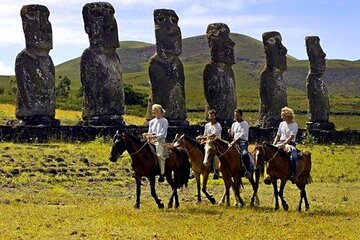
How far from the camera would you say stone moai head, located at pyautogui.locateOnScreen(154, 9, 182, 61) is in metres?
33.2

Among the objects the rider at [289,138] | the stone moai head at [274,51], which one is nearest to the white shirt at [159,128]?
the rider at [289,138]

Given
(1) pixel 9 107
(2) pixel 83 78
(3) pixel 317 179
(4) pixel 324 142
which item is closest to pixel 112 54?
(2) pixel 83 78

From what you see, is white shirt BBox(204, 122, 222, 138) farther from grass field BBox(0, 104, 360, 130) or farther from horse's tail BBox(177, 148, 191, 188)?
grass field BBox(0, 104, 360, 130)

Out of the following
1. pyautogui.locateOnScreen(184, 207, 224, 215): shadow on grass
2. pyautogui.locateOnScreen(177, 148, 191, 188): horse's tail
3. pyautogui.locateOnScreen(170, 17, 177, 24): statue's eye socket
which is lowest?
pyautogui.locateOnScreen(184, 207, 224, 215): shadow on grass

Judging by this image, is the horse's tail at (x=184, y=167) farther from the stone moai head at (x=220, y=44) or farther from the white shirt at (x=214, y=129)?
the stone moai head at (x=220, y=44)

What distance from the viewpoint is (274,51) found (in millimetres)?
38656

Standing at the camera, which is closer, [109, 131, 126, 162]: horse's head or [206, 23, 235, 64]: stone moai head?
[109, 131, 126, 162]: horse's head

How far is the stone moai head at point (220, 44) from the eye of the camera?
117 ft

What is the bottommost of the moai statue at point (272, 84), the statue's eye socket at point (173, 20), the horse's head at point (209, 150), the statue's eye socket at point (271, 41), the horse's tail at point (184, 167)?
the horse's tail at point (184, 167)

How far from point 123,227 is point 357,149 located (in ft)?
80.1

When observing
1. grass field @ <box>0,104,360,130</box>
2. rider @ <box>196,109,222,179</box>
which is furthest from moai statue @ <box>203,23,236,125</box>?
rider @ <box>196,109,222,179</box>

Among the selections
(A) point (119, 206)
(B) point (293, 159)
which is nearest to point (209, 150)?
(B) point (293, 159)

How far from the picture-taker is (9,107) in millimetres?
46938

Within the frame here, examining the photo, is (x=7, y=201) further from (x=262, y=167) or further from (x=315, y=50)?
(x=315, y=50)
